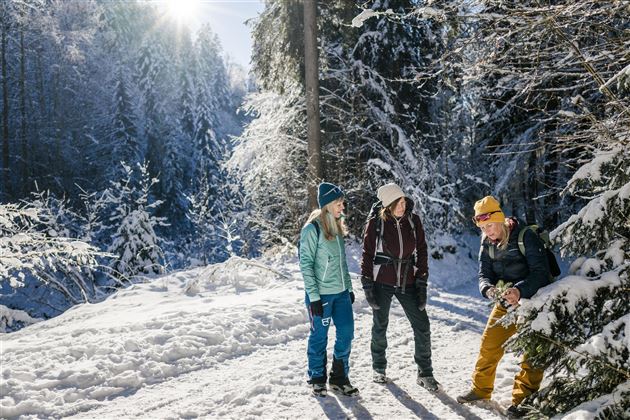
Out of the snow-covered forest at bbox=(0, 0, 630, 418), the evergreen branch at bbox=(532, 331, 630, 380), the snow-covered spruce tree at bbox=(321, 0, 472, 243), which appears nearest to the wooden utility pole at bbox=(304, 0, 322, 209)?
the snow-covered forest at bbox=(0, 0, 630, 418)

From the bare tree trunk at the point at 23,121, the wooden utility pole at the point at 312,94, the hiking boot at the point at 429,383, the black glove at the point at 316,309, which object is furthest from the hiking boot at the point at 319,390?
the bare tree trunk at the point at 23,121

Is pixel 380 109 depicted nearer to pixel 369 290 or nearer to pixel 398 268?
pixel 398 268

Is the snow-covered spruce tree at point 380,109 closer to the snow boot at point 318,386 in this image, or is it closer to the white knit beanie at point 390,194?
the white knit beanie at point 390,194

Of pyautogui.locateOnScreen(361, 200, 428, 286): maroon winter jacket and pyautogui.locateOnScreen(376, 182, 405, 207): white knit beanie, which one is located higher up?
pyautogui.locateOnScreen(376, 182, 405, 207): white knit beanie

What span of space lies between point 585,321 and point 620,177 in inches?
41.2

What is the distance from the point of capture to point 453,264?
13477 mm

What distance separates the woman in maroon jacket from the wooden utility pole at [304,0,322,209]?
287 inches

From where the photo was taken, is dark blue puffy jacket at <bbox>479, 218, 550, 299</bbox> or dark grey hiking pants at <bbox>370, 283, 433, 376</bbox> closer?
dark blue puffy jacket at <bbox>479, 218, 550, 299</bbox>

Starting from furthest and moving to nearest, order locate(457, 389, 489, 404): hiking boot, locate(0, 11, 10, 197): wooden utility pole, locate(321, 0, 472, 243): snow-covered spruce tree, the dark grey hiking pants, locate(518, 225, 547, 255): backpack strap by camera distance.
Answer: locate(0, 11, 10, 197): wooden utility pole → locate(321, 0, 472, 243): snow-covered spruce tree → the dark grey hiking pants → locate(457, 389, 489, 404): hiking boot → locate(518, 225, 547, 255): backpack strap

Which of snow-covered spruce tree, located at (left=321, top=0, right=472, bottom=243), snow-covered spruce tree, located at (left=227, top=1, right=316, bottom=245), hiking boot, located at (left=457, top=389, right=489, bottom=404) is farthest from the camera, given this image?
snow-covered spruce tree, located at (left=227, top=1, right=316, bottom=245)

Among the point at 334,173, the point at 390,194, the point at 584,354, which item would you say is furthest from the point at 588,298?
the point at 334,173

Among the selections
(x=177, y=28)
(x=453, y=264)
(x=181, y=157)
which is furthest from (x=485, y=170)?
(x=177, y=28)

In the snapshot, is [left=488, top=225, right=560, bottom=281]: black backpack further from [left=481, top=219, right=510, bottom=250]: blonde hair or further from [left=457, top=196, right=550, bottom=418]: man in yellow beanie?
[left=481, top=219, right=510, bottom=250]: blonde hair

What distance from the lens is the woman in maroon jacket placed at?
507 cm
